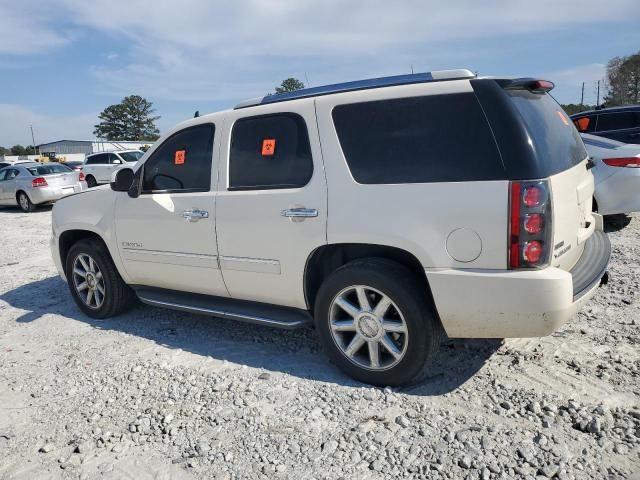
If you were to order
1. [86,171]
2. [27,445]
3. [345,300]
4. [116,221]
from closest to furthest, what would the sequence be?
[27,445] < [345,300] < [116,221] < [86,171]

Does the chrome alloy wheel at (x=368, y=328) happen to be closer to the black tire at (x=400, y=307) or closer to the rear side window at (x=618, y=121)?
the black tire at (x=400, y=307)

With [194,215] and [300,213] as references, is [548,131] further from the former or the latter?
[194,215]

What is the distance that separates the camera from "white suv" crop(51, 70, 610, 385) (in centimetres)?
283

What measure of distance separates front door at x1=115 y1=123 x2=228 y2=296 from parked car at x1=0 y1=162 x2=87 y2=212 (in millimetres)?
11697

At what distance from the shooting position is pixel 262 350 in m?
4.09

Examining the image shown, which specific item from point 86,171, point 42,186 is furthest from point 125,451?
point 86,171

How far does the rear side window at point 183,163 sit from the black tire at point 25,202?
13.0m

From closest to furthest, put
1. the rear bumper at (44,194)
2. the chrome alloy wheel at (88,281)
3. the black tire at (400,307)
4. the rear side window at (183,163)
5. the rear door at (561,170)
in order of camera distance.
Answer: the rear door at (561,170), the black tire at (400,307), the rear side window at (183,163), the chrome alloy wheel at (88,281), the rear bumper at (44,194)

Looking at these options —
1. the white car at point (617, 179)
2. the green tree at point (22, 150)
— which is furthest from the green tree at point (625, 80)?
the green tree at point (22, 150)

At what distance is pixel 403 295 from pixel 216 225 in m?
1.58

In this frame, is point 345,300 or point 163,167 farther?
point 163,167

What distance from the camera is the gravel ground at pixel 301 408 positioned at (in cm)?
263

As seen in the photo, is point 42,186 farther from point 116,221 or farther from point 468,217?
point 468,217

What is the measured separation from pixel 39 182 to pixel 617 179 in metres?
14.9
